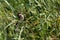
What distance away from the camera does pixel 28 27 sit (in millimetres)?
2572

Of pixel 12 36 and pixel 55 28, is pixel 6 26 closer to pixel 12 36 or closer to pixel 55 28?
pixel 12 36

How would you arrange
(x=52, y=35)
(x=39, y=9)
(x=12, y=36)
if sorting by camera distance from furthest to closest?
1. (x=39, y=9)
2. (x=52, y=35)
3. (x=12, y=36)

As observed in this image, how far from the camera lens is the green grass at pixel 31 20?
2.48 meters

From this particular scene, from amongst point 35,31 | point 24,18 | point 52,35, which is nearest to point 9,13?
point 24,18

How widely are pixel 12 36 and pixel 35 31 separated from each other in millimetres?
278

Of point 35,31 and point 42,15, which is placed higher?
point 42,15

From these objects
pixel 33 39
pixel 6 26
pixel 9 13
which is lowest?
pixel 33 39

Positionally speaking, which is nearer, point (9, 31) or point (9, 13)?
point (9, 31)

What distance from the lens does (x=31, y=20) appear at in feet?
8.69

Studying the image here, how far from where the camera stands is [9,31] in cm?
248

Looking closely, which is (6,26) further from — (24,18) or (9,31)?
(24,18)

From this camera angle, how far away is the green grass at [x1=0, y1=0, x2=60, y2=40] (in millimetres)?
2480

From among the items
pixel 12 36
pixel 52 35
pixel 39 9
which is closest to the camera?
pixel 12 36

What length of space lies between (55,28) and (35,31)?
0.23 m
